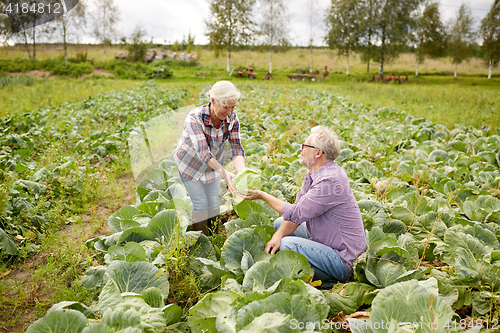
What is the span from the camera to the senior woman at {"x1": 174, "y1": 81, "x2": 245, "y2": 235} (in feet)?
9.94

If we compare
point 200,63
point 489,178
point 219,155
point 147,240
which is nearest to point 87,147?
point 219,155

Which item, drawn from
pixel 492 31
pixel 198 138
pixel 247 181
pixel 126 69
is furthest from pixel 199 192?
pixel 492 31

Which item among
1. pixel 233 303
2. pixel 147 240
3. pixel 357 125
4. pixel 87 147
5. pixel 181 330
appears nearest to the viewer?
pixel 233 303

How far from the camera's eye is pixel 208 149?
316cm

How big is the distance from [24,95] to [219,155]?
38.6ft

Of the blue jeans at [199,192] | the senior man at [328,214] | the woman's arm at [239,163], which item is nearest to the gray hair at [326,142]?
the senior man at [328,214]

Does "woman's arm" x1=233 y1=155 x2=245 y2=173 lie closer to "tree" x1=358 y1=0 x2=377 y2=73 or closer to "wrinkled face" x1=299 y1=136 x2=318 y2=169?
"wrinkled face" x1=299 y1=136 x2=318 y2=169

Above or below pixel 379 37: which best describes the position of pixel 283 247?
below

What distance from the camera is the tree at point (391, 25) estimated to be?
27.6 meters

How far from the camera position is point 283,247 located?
251 centimetres

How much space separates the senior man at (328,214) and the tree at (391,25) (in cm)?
2778

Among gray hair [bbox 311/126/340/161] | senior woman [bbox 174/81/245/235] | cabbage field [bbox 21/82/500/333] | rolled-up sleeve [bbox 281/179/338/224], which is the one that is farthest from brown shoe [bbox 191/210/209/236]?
gray hair [bbox 311/126/340/161]

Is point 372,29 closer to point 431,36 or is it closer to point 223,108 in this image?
point 431,36

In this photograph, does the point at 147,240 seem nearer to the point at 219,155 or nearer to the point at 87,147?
the point at 219,155
